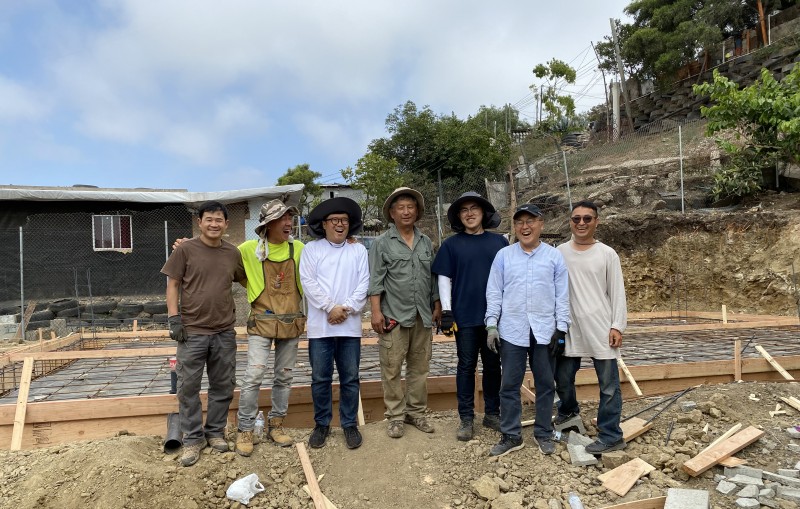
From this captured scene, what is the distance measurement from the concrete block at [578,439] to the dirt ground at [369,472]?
92 mm

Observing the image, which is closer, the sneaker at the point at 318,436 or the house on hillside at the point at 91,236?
the sneaker at the point at 318,436

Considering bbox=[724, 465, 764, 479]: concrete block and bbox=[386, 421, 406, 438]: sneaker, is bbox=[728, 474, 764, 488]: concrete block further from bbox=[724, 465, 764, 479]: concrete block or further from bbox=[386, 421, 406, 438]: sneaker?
bbox=[386, 421, 406, 438]: sneaker

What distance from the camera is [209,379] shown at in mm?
3379

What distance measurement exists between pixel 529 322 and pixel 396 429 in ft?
3.73

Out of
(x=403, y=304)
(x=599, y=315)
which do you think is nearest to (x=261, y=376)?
(x=403, y=304)

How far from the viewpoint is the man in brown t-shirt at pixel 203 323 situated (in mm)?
3268

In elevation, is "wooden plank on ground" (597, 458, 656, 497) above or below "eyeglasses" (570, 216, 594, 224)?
below

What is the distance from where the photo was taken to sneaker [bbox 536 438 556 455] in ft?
10.9

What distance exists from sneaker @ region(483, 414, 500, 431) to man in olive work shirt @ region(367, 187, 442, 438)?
42cm

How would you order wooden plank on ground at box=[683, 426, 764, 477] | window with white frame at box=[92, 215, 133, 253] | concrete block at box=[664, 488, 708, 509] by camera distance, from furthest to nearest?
window with white frame at box=[92, 215, 133, 253], wooden plank on ground at box=[683, 426, 764, 477], concrete block at box=[664, 488, 708, 509]

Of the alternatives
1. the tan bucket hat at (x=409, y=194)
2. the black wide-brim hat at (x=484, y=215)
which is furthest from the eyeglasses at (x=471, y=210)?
the tan bucket hat at (x=409, y=194)

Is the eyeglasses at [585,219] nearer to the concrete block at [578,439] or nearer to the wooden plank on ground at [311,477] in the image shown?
the concrete block at [578,439]

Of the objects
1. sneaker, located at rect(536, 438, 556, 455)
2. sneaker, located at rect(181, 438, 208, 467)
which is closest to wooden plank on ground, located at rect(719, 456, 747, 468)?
sneaker, located at rect(536, 438, 556, 455)

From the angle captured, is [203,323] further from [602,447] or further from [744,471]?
[744,471]
